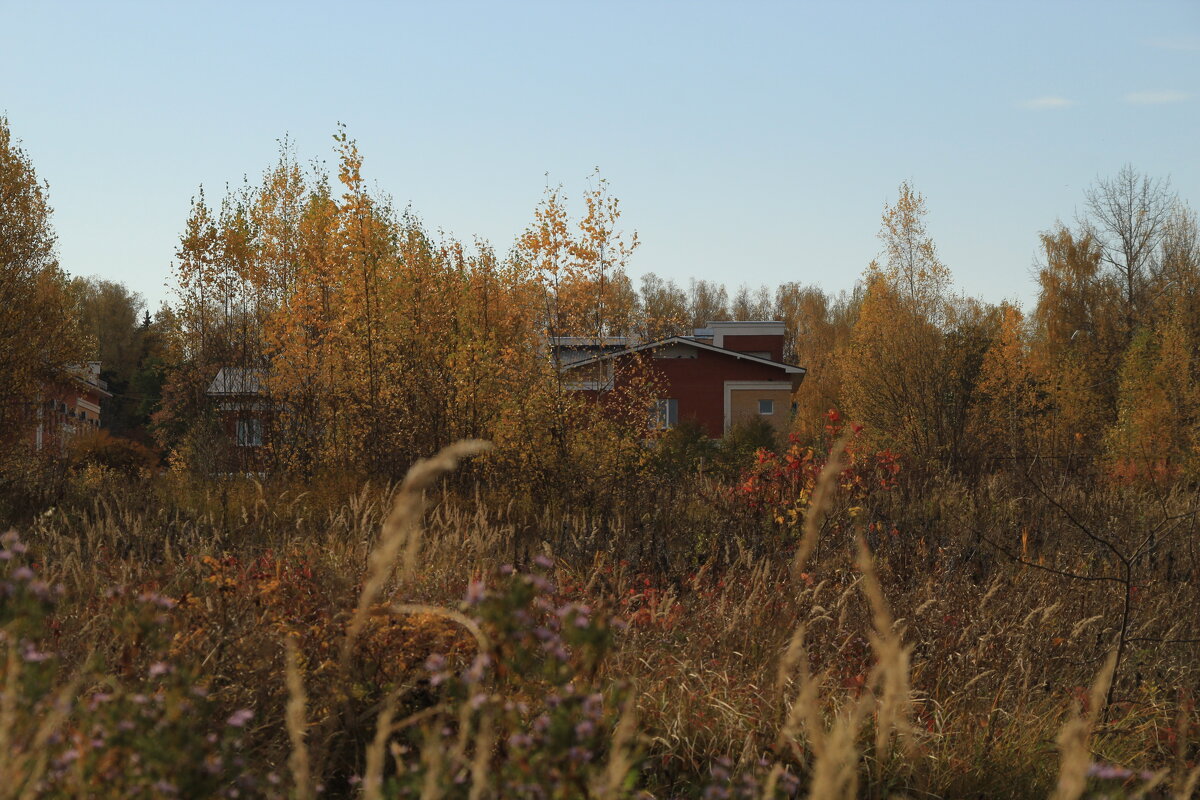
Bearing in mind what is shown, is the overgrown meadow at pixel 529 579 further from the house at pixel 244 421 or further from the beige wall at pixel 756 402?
the beige wall at pixel 756 402

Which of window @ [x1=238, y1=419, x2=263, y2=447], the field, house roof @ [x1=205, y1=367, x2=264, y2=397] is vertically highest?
house roof @ [x1=205, y1=367, x2=264, y2=397]

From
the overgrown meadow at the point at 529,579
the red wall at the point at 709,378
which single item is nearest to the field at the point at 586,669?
the overgrown meadow at the point at 529,579

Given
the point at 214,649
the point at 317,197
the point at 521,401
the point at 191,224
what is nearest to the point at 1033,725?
the point at 214,649

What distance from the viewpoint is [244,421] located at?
18812 millimetres

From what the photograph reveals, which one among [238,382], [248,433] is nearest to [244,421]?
[248,433]

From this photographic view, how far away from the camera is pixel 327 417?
1377 cm

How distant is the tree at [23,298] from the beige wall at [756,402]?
2505cm

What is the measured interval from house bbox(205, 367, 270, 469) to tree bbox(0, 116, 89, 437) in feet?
10.4

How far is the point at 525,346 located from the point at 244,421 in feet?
26.2

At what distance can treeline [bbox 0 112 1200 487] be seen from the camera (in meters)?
12.3

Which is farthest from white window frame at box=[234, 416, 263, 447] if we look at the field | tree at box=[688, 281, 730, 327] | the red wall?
tree at box=[688, 281, 730, 327]

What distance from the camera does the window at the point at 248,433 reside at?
1766cm

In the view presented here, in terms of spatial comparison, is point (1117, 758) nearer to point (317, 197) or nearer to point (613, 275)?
point (613, 275)

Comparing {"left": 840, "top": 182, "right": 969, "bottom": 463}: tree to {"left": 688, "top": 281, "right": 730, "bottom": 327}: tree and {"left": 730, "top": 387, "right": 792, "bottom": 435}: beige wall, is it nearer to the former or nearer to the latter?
{"left": 730, "top": 387, "right": 792, "bottom": 435}: beige wall
